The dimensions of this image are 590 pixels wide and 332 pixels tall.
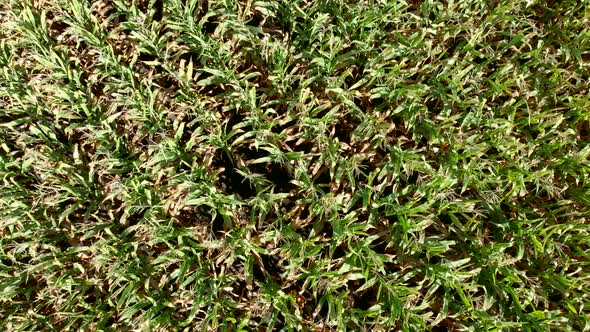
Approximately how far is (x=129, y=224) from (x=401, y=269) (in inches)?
45.1

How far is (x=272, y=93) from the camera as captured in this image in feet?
6.76

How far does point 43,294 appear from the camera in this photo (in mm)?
1967

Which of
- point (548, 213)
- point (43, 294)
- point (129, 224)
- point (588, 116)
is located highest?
point (588, 116)

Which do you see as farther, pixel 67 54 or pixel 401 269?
pixel 67 54

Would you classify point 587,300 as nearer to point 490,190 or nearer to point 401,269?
point 490,190

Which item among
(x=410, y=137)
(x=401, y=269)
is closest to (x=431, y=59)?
(x=410, y=137)

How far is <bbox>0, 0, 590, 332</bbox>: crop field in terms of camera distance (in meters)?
1.88

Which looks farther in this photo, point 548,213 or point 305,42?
point 305,42

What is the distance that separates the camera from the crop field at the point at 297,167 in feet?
6.16

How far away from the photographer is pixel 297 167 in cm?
195

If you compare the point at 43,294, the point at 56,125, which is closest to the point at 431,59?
the point at 56,125

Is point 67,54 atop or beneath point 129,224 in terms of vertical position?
atop

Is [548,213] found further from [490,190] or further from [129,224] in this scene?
[129,224]

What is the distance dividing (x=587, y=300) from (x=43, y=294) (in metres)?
2.15
